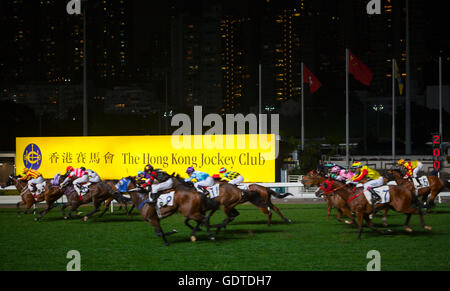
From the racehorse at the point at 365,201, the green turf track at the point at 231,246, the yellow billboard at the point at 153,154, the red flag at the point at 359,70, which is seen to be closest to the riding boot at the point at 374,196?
the racehorse at the point at 365,201

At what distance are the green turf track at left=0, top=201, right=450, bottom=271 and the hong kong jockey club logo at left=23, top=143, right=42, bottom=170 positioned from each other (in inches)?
392

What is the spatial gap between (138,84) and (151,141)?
9450cm

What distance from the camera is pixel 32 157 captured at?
82.5ft

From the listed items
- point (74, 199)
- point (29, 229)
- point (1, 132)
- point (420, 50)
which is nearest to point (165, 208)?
point (29, 229)

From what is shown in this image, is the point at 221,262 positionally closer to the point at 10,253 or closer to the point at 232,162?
the point at 10,253

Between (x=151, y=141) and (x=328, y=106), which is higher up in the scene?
(x=328, y=106)

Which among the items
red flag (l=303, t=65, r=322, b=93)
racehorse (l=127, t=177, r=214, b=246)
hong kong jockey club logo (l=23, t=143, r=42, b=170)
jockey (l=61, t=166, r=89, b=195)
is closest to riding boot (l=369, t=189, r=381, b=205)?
racehorse (l=127, t=177, r=214, b=246)

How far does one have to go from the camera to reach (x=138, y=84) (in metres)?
116

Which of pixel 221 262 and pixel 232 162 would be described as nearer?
pixel 221 262

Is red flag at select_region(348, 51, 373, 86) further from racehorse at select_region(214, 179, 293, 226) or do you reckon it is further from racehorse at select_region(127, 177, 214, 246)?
racehorse at select_region(127, 177, 214, 246)

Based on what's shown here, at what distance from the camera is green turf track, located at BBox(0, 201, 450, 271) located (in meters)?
8.95

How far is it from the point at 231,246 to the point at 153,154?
13679 mm

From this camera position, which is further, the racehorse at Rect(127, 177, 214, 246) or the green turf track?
the racehorse at Rect(127, 177, 214, 246)

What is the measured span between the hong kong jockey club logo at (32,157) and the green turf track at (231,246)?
32.7ft
